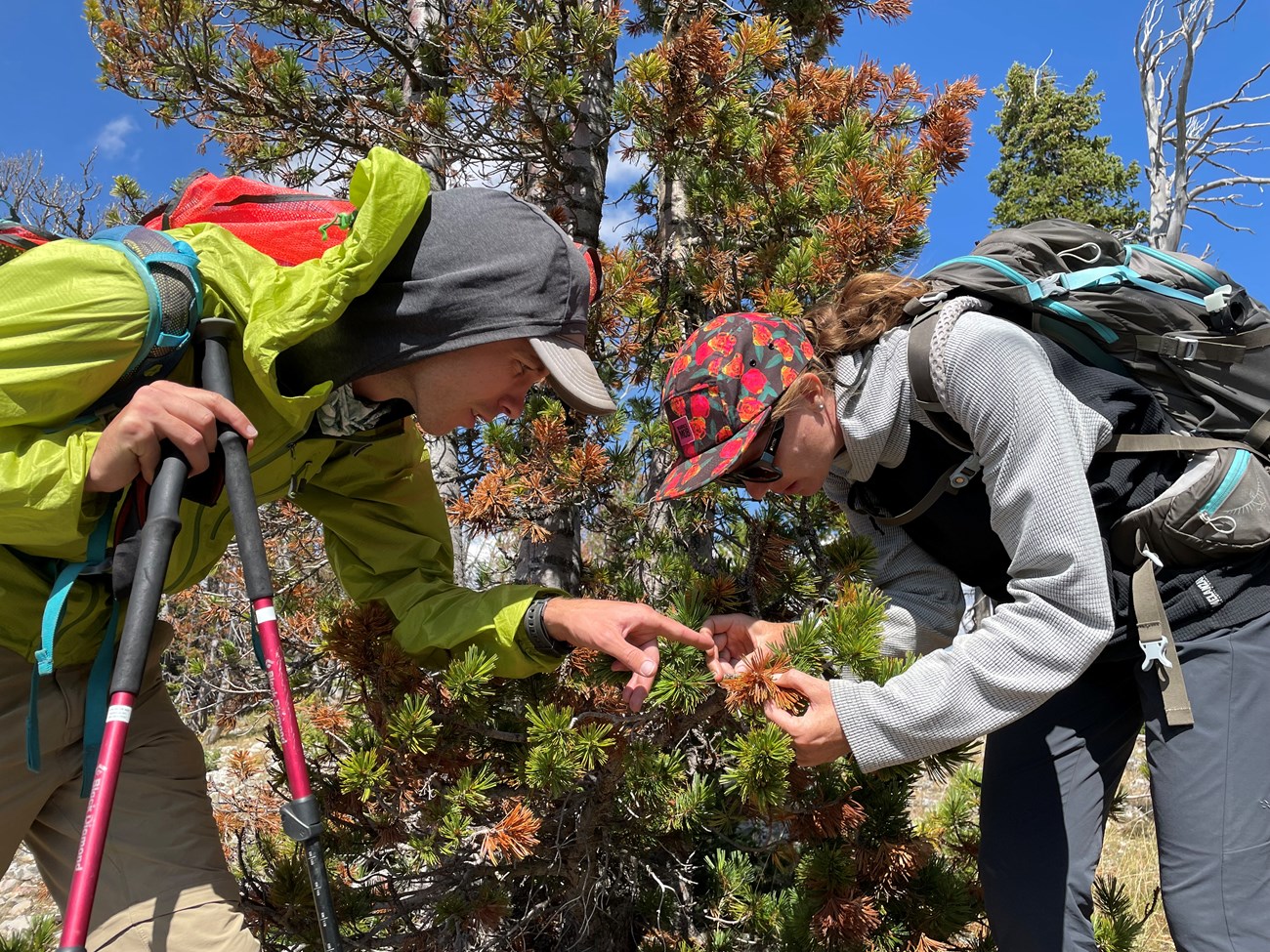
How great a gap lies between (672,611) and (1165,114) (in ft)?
46.4

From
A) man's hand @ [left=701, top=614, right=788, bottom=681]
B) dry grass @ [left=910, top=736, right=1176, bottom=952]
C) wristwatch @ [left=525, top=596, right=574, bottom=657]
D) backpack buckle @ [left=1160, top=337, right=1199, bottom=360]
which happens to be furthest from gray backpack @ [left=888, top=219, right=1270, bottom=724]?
dry grass @ [left=910, top=736, right=1176, bottom=952]

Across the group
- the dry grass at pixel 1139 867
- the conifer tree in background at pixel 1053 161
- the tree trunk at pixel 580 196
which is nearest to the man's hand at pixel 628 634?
the tree trunk at pixel 580 196

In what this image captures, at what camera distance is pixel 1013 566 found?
1488 mm

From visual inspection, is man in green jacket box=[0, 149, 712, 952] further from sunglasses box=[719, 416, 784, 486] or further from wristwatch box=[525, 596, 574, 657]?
sunglasses box=[719, 416, 784, 486]

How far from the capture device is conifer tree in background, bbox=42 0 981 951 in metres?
1.85

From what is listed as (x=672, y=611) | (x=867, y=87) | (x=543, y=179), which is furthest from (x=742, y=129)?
(x=672, y=611)

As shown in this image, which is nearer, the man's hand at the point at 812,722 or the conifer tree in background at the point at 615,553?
the man's hand at the point at 812,722

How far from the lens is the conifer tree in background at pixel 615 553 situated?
72.8 inches

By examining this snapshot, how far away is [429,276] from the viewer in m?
1.70

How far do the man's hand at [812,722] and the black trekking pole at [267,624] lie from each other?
782mm

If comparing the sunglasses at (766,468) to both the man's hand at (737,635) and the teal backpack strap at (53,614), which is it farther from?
the teal backpack strap at (53,614)

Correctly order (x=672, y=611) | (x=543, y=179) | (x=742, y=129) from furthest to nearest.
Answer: (x=543, y=179), (x=742, y=129), (x=672, y=611)

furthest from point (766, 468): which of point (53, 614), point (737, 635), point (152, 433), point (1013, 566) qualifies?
point (53, 614)

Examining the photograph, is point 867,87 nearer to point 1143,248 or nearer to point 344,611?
point 1143,248
